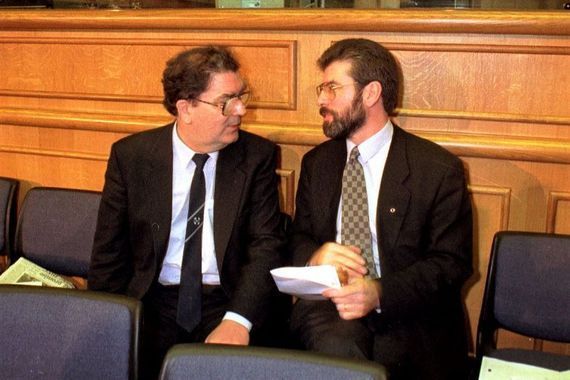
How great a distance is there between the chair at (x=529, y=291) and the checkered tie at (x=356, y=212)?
42 centimetres

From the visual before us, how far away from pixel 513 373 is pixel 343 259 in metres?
0.64

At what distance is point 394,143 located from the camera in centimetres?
241

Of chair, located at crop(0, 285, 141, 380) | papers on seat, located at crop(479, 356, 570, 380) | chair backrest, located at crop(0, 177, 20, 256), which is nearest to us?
chair, located at crop(0, 285, 141, 380)

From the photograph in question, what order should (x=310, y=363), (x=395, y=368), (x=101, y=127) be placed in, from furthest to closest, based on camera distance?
(x=101, y=127) → (x=395, y=368) → (x=310, y=363)

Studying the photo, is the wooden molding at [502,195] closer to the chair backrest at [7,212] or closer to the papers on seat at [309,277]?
the papers on seat at [309,277]

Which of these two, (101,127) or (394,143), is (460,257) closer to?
(394,143)

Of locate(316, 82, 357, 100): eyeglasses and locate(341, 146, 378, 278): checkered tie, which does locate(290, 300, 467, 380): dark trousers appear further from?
locate(316, 82, 357, 100): eyeglasses

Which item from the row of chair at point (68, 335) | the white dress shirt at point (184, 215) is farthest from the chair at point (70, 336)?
the white dress shirt at point (184, 215)

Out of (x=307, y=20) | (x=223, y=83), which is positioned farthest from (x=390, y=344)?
(x=307, y=20)

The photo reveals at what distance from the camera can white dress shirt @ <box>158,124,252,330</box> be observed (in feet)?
7.96

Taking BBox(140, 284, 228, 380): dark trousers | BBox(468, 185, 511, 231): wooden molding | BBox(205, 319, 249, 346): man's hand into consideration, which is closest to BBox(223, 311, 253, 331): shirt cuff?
BBox(205, 319, 249, 346): man's hand

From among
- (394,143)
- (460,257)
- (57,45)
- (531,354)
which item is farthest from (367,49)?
(57,45)

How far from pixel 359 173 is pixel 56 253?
50.6 inches

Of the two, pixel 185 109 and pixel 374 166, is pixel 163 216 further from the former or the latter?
pixel 374 166
